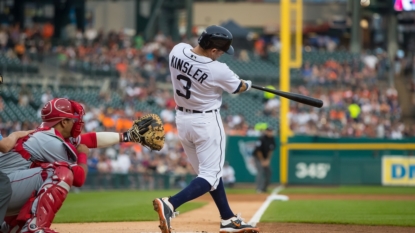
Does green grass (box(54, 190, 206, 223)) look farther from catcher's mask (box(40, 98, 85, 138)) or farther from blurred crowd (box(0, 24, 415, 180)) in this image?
blurred crowd (box(0, 24, 415, 180))

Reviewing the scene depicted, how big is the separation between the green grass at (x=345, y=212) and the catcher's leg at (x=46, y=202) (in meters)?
3.47

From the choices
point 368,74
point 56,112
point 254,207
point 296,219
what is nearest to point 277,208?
point 254,207

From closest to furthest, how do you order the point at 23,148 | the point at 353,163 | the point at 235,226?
1. the point at 23,148
2. the point at 235,226
3. the point at 353,163

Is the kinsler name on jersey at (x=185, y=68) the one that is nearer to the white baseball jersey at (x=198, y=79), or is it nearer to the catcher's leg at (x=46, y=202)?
the white baseball jersey at (x=198, y=79)

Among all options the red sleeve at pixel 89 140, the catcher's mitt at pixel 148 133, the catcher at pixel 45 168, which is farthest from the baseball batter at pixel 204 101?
the catcher at pixel 45 168

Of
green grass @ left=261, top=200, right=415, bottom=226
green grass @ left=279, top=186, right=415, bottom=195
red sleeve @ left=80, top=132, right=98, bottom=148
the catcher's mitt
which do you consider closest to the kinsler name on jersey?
the catcher's mitt

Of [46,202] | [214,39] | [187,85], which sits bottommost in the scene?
[46,202]

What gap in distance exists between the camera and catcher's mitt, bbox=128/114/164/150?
650cm

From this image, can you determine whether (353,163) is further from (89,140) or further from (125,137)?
(89,140)

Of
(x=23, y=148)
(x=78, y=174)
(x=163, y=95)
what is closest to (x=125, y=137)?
(x=78, y=174)

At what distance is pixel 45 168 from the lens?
5.97 meters

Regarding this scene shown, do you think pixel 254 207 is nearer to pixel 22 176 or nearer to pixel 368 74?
pixel 22 176

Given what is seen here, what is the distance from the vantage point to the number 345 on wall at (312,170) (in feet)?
65.3

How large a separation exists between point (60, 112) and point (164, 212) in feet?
3.99
